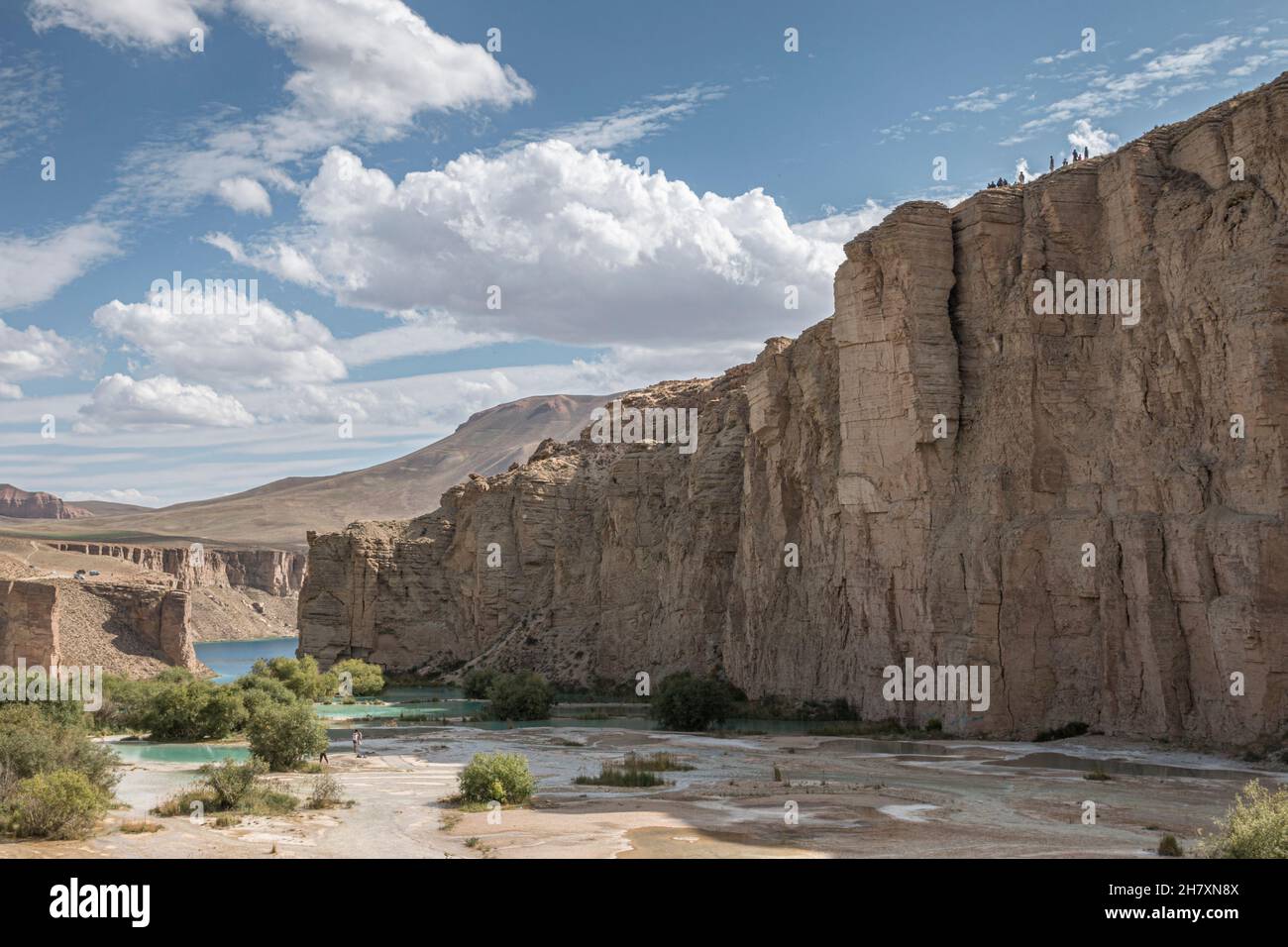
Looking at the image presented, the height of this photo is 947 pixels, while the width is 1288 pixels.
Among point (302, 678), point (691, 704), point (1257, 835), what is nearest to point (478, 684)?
point (302, 678)

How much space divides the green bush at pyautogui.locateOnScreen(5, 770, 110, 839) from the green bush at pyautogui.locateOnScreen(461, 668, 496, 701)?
2014 inches

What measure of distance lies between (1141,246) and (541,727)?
28938 mm

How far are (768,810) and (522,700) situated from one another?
102 feet

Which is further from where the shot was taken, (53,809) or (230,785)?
(230,785)

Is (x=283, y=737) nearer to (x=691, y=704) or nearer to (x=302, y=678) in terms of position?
(x=691, y=704)

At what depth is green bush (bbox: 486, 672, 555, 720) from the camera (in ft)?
173

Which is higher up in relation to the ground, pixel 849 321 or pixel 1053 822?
pixel 849 321

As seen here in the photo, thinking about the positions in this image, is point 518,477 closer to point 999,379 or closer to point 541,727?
point 541,727

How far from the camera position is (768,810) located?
2281 cm

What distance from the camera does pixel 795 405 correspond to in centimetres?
5662

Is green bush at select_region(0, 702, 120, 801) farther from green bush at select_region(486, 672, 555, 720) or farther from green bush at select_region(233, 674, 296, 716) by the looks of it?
green bush at select_region(486, 672, 555, 720)

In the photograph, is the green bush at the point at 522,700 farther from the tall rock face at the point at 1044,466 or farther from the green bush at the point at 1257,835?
the green bush at the point at 1257,835
